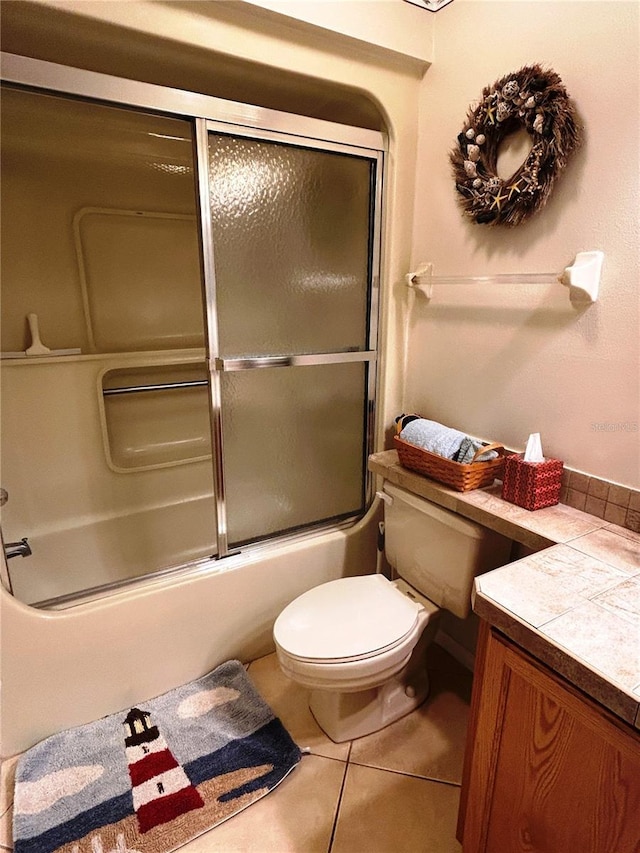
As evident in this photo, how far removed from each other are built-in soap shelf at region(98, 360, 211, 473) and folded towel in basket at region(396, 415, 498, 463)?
3.98 feet

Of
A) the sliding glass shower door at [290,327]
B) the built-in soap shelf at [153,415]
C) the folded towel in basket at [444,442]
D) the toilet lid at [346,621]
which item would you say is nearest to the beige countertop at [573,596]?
the folded towel in basket at [444,442]

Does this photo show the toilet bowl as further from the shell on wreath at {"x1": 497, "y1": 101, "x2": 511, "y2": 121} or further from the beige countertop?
the shell on wreath at {"x1": 497, "y1": 101, "x2": 511, "y2": 121}

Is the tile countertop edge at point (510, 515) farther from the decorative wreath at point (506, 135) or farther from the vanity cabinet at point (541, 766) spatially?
the decorative wreath at point (506, 135)

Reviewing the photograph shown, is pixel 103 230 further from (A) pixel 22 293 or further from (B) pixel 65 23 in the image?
(B) pixel 65 23

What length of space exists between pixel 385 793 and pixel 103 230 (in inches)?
97.3

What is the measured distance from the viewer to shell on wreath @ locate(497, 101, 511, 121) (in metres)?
1.38

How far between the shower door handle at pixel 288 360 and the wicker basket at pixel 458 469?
1.50 ft

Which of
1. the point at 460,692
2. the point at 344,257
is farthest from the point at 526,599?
the point at 344,257

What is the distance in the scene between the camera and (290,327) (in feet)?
5.84

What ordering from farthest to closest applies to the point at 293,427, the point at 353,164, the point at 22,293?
the point at 22,293
the point at 293,427
the point at 353,164

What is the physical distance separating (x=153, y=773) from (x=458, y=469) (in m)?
1.32

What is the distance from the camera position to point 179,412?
259 centimetres

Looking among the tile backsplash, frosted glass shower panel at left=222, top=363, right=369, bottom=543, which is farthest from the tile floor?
the tile backsplash

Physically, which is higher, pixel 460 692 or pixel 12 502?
pixel 12 502
